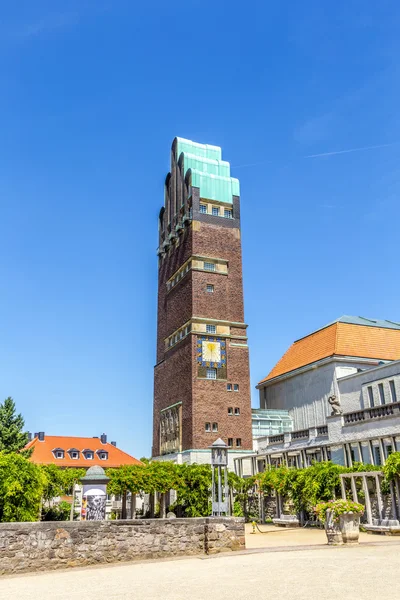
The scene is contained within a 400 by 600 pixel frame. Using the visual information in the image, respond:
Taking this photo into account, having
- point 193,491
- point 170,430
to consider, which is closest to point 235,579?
point 193,491

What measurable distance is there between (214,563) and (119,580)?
9.44 feet

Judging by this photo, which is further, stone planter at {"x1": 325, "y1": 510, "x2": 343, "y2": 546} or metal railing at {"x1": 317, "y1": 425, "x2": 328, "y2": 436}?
metal railing at {"x1": 317, "y1": 425, "x2": 328, "y2": 436}

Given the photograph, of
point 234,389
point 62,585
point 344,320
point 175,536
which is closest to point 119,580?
point 62,585

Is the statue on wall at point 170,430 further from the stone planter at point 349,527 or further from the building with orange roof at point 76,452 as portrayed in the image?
the stone planter at point 349,527

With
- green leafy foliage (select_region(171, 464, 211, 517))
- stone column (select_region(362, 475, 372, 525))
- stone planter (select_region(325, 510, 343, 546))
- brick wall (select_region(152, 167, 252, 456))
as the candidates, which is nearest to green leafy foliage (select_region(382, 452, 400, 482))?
stone column (select_region(362, 475, 372, 525))

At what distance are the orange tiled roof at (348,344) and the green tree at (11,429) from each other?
25273mm

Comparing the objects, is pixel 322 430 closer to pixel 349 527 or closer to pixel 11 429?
pixel 349 527

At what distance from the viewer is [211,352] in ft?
163

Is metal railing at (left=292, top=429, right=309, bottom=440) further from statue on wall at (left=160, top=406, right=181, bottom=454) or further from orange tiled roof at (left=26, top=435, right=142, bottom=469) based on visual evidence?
orange tiled roof at (left=26, top=435, right=142, bottom=469)

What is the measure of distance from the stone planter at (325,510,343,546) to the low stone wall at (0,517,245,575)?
3.03m

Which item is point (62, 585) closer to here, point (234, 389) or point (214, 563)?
point (214, 563)

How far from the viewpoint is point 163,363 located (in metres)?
54.8

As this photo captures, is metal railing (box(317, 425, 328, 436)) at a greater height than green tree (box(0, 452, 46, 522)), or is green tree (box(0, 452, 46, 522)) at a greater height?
metal railing (box(317, 425, 328, 436))

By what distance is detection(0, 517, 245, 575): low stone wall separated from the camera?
14195mm
